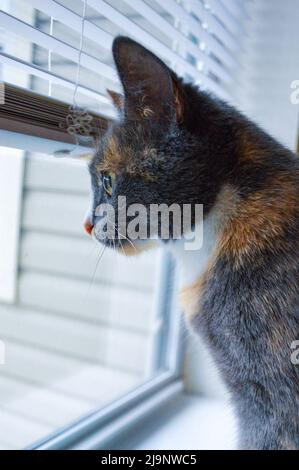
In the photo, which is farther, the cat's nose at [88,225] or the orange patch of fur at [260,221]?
the cat's nose at [88,225]

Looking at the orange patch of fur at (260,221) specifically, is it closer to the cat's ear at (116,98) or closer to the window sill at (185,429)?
the cat's ear at (116,98)

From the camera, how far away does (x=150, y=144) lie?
0.67 metres

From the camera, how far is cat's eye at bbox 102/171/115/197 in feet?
2.33

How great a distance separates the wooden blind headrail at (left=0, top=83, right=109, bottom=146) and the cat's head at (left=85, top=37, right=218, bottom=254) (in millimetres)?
81

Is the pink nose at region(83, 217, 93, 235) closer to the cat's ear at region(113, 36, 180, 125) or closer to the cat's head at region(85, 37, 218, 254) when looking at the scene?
the cat's head at region(85, 37, 218, 254)

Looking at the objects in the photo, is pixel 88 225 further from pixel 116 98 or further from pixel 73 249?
pixel 73 249

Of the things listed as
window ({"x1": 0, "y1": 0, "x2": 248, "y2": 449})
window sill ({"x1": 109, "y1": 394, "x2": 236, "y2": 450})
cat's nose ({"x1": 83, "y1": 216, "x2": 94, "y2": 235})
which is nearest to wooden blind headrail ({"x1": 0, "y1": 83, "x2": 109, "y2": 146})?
window ({"x1": 0, "y1": 0, "x2": 248, "y2": 449})

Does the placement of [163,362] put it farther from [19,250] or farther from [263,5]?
[263,5]

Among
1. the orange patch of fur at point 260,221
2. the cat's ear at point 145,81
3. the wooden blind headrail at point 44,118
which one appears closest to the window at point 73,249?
the wooden blind headrail at point 44,118

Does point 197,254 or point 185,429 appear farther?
point 185,429

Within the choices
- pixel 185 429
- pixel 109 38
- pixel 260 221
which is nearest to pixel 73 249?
pixel 185 429

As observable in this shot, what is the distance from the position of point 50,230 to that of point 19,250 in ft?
0.51

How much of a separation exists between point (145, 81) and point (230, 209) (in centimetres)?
20

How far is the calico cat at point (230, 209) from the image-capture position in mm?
603
